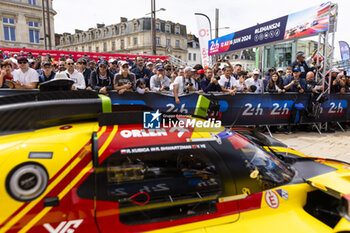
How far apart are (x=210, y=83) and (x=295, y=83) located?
10.5ft

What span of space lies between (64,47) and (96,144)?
89.7 meters

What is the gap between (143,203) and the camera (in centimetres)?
163

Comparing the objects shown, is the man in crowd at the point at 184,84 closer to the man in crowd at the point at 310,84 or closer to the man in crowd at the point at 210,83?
the man in crowd at the point at 210,83

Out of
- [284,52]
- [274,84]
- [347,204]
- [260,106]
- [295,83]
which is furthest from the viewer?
[284,52]

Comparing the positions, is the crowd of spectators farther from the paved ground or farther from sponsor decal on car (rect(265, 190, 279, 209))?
sponsor decal on car (rect(265, 190, 279, 209))

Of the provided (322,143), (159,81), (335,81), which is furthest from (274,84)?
(159,81)

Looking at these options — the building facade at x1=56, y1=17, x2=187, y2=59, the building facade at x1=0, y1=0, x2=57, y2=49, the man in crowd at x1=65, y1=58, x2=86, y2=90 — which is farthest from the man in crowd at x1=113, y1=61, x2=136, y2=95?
the building facade at x1=56, y1=17, x2=187, y2=59

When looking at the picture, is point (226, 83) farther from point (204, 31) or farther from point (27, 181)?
point (204, 31)

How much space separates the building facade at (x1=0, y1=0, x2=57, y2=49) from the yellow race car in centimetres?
4192

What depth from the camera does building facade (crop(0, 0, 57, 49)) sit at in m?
37.2

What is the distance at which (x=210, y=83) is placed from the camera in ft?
23.4

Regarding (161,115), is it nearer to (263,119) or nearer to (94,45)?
(263,119)

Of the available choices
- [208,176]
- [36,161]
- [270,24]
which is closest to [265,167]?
[208,176]

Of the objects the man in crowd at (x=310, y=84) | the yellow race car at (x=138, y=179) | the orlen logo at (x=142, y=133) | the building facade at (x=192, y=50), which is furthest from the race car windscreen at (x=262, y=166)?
the building facade at (x=192, y=50)
